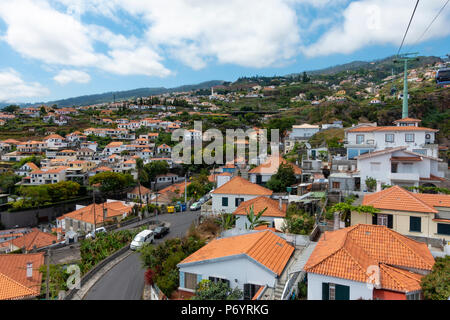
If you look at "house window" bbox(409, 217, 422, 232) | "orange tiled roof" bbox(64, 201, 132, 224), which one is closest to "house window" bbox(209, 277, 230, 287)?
"house window" bbox(409, 217, 422, 232)

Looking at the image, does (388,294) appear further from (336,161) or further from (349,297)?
(336,161)

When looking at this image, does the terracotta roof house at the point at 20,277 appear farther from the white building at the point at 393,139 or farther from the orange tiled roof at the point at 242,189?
the white building at the point at 393,139

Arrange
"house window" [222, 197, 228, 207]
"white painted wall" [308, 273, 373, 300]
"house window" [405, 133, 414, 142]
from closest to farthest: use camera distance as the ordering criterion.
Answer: "white painted wall" [308, 273, 373, 300], "house window" [222, 197, 228, 207], "house window" [405, 133, 414, 142]

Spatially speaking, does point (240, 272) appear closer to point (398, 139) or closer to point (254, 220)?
point (254, 220)

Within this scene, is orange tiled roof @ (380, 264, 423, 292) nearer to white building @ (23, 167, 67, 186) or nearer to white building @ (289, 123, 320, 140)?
white building @ (289, 123, 320, 140)

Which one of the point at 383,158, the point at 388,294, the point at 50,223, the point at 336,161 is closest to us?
the point at 388,294
